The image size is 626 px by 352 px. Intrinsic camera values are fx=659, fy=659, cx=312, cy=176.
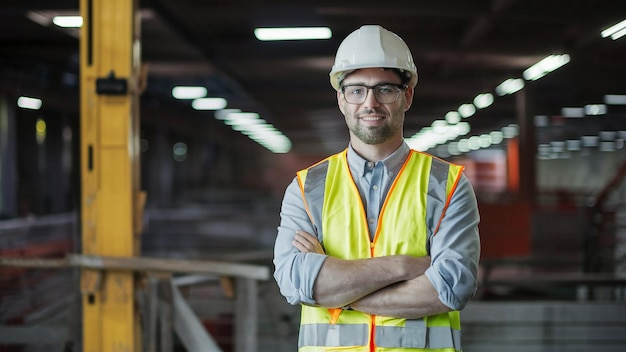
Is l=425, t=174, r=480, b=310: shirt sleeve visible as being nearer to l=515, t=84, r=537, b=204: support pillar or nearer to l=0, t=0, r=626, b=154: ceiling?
l=0, t=0, r=626, b=154: ceiling

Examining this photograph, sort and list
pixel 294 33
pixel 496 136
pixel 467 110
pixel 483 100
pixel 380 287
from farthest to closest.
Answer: pixel 496 136 → pixel 467 110 → pixel 483 100 → pixel 294 33 → pixel 380 287

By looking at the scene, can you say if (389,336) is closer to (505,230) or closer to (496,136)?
(505,230)

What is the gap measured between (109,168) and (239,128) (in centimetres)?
2542

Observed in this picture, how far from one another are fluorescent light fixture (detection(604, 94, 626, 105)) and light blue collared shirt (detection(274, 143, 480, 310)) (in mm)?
16603

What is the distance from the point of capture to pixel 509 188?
30734 millimetres

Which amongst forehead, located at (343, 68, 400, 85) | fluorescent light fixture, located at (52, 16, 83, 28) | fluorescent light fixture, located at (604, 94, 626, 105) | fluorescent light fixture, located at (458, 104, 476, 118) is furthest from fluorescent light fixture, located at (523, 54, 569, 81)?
forehead, located at (343, 68, 400, 85)

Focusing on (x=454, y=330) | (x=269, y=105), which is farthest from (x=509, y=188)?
(x=454, y=330)

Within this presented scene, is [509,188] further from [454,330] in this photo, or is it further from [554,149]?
[454,330]

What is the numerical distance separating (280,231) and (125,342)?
3.15 metres

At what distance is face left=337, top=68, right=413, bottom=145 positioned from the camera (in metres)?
2.09

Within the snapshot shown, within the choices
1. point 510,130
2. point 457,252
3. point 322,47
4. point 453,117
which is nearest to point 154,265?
point 457,252

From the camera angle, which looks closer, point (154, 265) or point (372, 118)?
point (372, 118)

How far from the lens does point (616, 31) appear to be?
10047 mm

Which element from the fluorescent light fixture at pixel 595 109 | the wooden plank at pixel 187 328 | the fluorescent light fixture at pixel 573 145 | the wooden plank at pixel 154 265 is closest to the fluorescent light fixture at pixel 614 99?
the fluorescent light fixture at pixel 595 109
